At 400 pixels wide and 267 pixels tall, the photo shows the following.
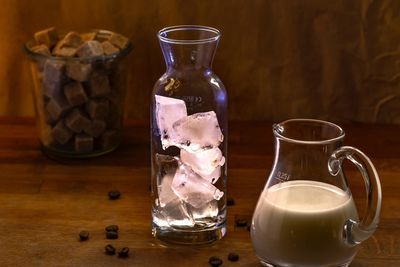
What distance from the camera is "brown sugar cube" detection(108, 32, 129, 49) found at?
162 cm

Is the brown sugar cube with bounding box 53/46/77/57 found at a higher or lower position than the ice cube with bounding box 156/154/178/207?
higher

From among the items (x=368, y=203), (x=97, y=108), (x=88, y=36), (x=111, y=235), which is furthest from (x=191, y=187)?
(x=88, y=36)

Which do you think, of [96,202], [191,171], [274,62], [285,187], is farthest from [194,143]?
[274,62]

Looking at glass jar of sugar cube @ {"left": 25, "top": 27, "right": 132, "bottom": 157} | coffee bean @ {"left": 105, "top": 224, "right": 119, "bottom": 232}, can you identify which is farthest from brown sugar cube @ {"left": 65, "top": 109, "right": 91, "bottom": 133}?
coffee bean @ {"left": 105, "top": 224, "right": 119, "bottom": 232}

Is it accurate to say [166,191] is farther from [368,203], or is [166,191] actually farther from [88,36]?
[88,36]

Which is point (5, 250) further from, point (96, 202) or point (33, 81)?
point (33, 81)

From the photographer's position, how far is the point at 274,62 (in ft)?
5.66

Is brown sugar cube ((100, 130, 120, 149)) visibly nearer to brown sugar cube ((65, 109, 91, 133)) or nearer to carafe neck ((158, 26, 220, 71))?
brown sugar cube ((65, 109, 91, 133))

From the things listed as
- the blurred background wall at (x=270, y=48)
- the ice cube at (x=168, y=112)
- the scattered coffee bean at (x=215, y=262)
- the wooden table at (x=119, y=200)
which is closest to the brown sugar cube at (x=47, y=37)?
the blurred background wall at (x=270, y=48)

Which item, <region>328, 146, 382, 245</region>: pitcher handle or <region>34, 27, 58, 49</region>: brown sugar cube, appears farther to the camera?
<region>34, 27, 58, 49</region>: brown sugar cube

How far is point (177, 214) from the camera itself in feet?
4.16

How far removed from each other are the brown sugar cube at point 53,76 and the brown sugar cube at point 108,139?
13cm

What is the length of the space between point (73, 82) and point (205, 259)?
19.6 inches

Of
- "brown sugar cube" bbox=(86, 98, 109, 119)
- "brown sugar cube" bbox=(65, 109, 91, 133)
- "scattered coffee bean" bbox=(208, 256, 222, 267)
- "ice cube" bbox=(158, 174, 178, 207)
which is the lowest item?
"scattered coffee bean" bbox=(208, 256, 222, 267)
